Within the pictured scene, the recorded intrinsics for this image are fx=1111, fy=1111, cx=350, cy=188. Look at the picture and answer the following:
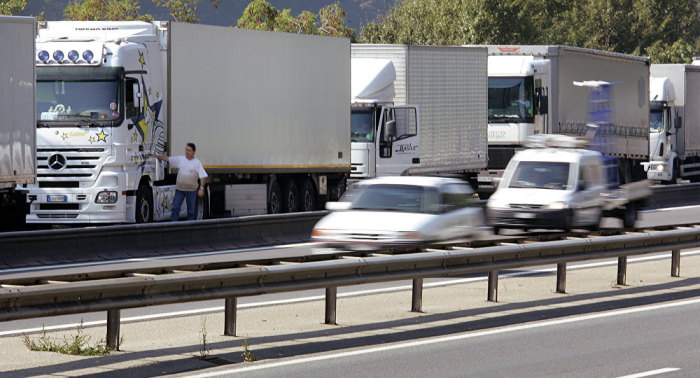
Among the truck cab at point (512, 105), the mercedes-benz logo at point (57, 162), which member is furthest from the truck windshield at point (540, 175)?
the truck cab at point (512, 105)

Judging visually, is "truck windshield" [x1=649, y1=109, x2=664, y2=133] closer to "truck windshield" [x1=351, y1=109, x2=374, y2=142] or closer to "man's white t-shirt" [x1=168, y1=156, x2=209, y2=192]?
"truck windshield" [x1=351, y1=109, x2=374, y2=142]

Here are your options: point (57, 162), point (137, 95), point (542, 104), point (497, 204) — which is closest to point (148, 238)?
point (57, 162)

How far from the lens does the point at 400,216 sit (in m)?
14.8

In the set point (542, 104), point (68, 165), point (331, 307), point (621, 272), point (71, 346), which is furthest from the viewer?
point (542, 104)

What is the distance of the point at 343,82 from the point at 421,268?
50.2 feet

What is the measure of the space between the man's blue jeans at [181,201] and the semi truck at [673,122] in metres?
21.0

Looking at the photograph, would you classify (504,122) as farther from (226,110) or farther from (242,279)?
(242,279)

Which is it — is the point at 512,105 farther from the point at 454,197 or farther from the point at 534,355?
the point at 534,355

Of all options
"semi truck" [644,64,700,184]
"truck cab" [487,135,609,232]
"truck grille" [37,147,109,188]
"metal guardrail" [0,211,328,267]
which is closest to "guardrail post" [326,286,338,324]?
"metal guardrail" [0,211,328,267]

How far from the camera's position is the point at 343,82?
25875 millimetres

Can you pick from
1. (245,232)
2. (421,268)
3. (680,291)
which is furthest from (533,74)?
(421,268)

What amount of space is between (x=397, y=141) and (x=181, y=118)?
649 centimetres

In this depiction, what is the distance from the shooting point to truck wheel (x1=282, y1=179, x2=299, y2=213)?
24547 millimetres

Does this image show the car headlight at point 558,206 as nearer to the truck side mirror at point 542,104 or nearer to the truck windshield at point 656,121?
the truck side mirror at point 542,104
